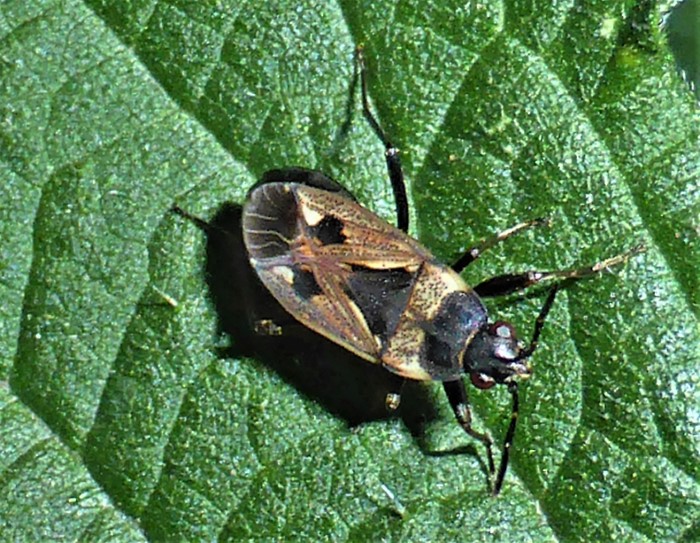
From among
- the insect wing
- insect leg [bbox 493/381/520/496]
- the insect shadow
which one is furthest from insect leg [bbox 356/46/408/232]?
insect leg [bbox 493/381/520/496]

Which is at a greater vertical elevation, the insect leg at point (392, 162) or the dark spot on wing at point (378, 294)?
the insect leg at point (392, 162)

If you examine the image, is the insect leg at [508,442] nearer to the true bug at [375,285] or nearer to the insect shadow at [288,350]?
the true bug at [375,285]

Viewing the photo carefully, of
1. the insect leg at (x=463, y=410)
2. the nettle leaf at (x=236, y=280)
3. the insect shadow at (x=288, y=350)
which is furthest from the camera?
the insect shadow at (x=288, y=350)

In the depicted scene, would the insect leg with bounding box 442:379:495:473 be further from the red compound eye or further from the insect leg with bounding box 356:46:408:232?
the insect leg with bounding box 356:46:408:232

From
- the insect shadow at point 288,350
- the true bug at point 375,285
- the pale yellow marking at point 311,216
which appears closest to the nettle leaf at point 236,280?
the insect shadow at point 288,350

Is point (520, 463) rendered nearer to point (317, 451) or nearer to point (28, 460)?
point (317, 451)

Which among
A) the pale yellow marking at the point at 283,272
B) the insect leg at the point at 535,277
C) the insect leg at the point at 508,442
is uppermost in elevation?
the pale yellow marking at the point at 283,272
